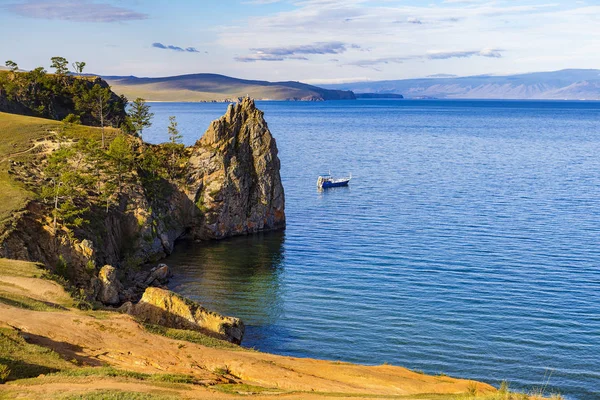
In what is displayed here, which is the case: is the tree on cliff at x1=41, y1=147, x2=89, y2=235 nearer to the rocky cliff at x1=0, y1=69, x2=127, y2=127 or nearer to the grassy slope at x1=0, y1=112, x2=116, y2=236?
the grassy slope at x1=0, y1=112, x2=116, y2=236

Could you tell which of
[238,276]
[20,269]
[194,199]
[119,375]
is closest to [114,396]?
[119,375]

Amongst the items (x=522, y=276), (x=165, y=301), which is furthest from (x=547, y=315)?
(x=165, y=301)

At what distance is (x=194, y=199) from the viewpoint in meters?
Answer: 94.6

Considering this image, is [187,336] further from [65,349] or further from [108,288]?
[108,288]

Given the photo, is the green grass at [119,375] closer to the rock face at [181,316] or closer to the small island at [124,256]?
the small island at [124,256]

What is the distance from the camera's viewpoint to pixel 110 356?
1475 inches

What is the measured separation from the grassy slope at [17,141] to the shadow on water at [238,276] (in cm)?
1883

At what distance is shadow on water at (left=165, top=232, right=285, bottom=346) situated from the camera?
62938 mm

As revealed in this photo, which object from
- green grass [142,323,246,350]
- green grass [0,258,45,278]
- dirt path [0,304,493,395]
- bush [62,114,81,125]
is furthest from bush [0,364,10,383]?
bush [62,114,81,125]

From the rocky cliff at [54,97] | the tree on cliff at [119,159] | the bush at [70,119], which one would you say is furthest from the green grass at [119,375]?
the rocky cliff at [54,97]

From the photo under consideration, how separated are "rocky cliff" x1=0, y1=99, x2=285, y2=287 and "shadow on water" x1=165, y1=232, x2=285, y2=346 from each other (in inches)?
121

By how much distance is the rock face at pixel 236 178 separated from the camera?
94812 mm

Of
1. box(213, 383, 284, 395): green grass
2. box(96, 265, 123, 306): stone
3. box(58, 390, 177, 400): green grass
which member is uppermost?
box(58, 390, 177, 400): green grass

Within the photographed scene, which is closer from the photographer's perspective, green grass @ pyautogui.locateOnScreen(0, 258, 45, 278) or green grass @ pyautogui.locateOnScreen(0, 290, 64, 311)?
green grass @ pyautogui.locateOnScreen(0, 290, 64, 311)
